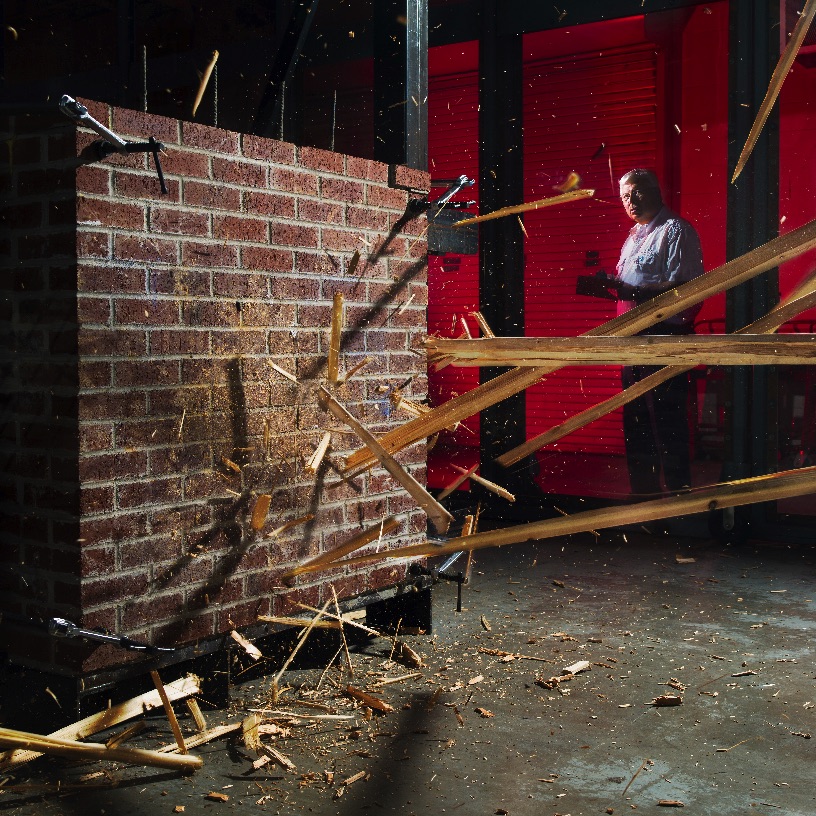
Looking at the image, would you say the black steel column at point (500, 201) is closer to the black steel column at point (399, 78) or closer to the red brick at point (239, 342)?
the black steel column at point (399, 78)

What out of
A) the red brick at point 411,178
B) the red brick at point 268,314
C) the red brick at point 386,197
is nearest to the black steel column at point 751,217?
the red brick at point 411,178

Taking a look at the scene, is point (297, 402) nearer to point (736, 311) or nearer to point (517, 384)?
point (517, 384)

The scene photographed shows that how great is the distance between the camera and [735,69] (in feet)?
19.9

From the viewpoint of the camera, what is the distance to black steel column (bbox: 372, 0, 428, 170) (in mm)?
4168

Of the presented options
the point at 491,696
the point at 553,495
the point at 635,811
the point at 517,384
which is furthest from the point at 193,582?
the point at 553,495

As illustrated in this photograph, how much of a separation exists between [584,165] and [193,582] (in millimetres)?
5138

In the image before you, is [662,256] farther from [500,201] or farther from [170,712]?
[170,712]

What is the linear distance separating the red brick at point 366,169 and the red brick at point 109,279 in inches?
44.6

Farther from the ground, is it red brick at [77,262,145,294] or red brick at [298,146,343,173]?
red brick at [298,146,343,173]

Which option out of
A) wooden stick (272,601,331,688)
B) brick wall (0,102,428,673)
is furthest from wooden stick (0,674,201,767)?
wooden stick (272,601,331,688)

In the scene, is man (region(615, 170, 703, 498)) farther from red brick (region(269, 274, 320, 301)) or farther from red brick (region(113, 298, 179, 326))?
red brick (region(113, 298, 179, 326))

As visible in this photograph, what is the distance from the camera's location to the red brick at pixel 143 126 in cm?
299

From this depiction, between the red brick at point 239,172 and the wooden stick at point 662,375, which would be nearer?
the wooden stick at point 662,375

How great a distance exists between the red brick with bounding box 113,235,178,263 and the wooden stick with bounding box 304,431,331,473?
35.3 inches
